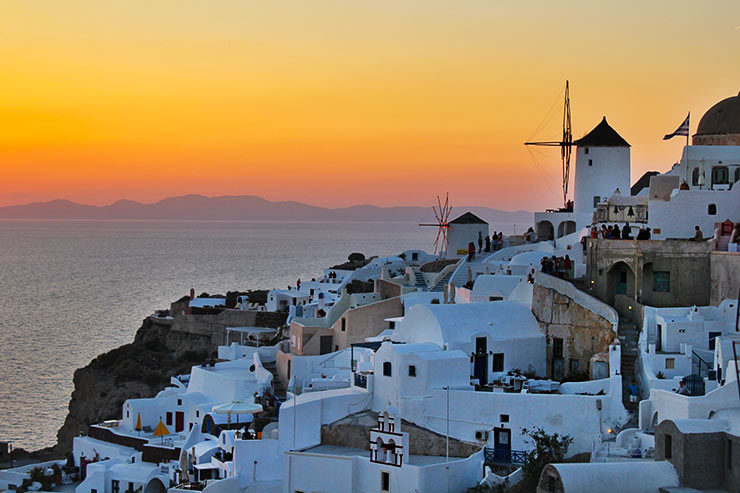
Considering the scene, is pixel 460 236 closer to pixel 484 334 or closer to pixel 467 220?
pixel 467 220

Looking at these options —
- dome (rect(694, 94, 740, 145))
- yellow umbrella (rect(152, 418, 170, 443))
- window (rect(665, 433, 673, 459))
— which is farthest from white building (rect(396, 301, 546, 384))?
dome (rect(694, 94, 740, 145))

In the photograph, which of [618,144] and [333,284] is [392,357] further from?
[333,284]

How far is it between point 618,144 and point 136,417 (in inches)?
870

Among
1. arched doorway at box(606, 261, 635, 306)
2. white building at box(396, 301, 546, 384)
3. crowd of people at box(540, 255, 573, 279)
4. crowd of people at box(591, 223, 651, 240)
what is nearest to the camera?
white building at box(396, 301, 546, 384)

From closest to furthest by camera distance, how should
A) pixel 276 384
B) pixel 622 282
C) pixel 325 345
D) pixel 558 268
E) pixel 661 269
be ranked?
pixel 661 269
pixel 622 282
pixel 558 268
pixel 276 384
pixel 325 345

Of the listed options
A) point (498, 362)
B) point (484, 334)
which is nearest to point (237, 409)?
point (484, 334)

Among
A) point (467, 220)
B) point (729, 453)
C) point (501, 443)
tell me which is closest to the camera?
point (729, 453)

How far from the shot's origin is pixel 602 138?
4397 centimetres

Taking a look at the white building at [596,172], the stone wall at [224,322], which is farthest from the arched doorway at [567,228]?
the stone wall at [224,322]

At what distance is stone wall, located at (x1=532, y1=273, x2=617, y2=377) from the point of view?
91.3 ft

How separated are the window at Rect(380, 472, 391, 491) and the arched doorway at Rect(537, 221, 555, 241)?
2299cm

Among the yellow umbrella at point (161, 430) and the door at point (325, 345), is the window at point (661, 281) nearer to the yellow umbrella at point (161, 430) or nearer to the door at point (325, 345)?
the door at point (325, 345)

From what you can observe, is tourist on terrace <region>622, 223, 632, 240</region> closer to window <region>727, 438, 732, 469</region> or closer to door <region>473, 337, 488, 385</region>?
door <region>473, 337, 488, 385</region>

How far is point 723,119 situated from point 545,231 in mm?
10113
